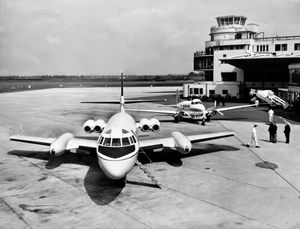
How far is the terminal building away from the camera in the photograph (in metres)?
62.5

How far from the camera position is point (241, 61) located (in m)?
57.2

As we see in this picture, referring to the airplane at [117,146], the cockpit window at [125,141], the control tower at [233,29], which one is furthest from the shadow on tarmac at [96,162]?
the control tower at [233,29]

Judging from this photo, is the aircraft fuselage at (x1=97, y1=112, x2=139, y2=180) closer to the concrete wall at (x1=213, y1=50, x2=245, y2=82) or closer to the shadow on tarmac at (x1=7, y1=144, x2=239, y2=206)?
the shadow on tarmac at (x1=7, y1=144, x2=239, y2=206)

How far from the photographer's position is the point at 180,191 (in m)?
14.0

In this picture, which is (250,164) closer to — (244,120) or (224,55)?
(244,120)

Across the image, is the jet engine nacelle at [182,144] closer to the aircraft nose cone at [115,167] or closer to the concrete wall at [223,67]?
the aircraft nose cone at [115,167]

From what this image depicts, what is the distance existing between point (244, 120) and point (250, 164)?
18693mm

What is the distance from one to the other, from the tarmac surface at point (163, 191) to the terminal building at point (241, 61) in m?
41.0

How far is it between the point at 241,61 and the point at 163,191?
4803 cm

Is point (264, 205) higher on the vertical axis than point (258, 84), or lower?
lower

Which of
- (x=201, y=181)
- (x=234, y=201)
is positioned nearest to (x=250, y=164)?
(x=201, y=181)

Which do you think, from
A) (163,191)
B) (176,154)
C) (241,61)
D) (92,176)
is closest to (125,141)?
(163,191)

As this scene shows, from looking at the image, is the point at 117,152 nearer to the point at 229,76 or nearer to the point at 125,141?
the point at 125,141

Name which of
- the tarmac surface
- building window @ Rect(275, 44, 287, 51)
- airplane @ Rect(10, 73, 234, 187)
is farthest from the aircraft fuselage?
building window @ Rect(275, 44, 287, 51)
